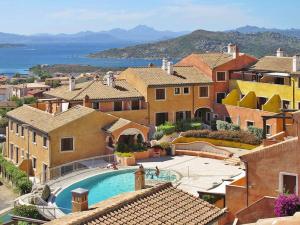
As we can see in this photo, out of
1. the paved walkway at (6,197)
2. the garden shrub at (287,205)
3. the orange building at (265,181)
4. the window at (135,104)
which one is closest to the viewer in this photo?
the garden shrub at (287,205)

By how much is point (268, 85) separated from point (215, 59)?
7.44 meters

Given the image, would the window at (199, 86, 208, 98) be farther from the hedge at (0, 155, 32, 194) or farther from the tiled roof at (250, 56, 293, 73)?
the hedge at (0, 155, 32, 194)

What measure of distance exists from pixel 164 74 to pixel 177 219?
35627 mm

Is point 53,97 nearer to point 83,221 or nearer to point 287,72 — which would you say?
point 287,72

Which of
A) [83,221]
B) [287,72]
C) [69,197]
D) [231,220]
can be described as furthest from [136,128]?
[83,221]

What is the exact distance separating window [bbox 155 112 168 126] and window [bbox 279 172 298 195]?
27385mm

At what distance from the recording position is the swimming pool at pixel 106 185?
110 feet

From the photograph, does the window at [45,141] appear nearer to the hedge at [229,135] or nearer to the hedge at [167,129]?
the hedge at [167,129]

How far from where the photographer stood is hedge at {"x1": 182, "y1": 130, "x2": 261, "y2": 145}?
43719 millimetres

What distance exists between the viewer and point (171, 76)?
52375 mm

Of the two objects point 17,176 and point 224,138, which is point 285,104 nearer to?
point 224,138

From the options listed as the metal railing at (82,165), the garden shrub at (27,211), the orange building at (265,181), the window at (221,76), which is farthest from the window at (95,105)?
the orange building at (265,181)

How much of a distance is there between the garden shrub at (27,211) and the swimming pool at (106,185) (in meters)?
1.54

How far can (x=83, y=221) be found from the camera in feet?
53.1
